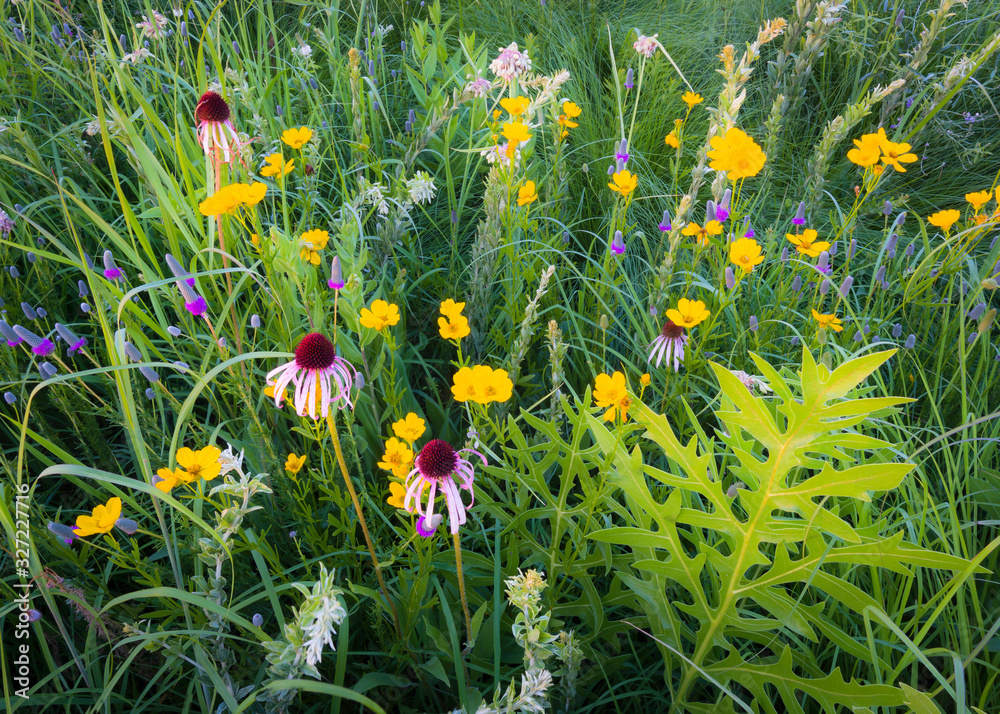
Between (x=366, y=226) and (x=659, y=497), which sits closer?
(x=659, y=497)

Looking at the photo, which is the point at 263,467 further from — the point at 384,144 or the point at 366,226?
the point at 384,144

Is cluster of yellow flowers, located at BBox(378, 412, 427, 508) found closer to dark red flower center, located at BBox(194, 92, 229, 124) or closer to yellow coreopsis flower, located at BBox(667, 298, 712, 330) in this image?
yellow coreopsis flower, located at BBox(667, 298, 712, 330)

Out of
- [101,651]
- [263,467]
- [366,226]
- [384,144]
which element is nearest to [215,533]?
[263,467]

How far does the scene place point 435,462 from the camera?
86cm

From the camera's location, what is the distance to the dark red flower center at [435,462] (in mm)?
857

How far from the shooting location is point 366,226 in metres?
2.32

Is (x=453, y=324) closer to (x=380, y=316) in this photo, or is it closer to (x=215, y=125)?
(x=380, y=316)

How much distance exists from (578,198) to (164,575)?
2.10 meters

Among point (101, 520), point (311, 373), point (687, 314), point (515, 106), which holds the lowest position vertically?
point (101, 520)

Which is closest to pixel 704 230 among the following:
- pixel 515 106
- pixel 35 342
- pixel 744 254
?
pixel 744 254

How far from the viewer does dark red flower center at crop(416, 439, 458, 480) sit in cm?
86

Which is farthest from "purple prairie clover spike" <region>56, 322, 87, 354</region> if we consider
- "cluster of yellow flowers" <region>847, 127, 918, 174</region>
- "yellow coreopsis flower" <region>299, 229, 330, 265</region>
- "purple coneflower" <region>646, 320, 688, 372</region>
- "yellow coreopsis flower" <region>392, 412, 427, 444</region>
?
"cluster of yellow flowers" <region>847, 127, 918, 174</region>

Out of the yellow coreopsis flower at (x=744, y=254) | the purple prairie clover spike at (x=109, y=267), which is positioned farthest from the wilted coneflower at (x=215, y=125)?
the yellow coreopsis flower at (x=744, y=254)

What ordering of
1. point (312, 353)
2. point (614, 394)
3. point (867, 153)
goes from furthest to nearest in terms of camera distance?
point (867, 153)
point (614, 394)
point (312, 353)
